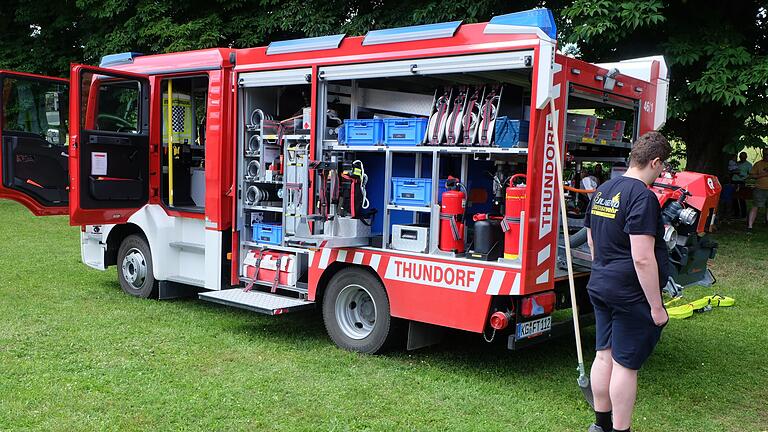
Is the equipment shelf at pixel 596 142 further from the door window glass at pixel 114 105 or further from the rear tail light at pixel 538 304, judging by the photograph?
the door window glass at pixel 114 105

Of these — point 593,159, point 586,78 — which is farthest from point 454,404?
point 593,159

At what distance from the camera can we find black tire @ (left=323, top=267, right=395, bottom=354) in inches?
237

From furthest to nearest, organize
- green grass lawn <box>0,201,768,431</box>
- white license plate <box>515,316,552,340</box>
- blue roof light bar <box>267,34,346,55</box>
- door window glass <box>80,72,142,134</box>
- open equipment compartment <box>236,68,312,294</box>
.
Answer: door window glass <box>80,72,142,134</box> < open equipment compartment <box>236,68,312,294</box> < blue roof light bar <box>267,34,346,55</box> < white license plate <box>515,316,552,340</box> < green grass lawn <box>0,201,768,431</box>

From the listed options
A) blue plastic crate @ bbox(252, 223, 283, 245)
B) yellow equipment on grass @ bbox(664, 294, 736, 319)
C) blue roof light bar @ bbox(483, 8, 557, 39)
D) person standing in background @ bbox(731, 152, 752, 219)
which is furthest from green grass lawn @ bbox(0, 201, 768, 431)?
person standing in background @ bbox(731, 152, 752, 219)

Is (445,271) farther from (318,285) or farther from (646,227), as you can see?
(646,227)

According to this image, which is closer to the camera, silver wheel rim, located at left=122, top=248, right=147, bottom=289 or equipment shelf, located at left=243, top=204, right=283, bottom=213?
equipment shelf, located at left=243, top=204, right=283, bottom=213

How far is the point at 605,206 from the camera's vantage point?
13.9ft

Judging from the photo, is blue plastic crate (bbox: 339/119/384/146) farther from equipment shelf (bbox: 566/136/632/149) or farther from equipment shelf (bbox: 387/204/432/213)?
equipment shelf (bbox: 566/136/632/149)

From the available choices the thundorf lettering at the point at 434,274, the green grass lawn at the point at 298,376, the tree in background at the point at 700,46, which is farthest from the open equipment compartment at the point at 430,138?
the tree in background at the point at 700,46

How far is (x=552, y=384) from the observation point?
18.4 feet

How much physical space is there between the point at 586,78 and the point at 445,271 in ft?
6.16

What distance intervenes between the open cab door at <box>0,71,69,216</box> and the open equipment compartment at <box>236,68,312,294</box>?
2.27 metres

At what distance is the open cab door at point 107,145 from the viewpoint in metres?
7.30

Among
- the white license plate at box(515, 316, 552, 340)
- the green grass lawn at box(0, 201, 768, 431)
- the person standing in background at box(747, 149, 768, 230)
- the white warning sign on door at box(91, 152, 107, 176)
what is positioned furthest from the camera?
the person standing in background at box(747, 149, 768, 230)
